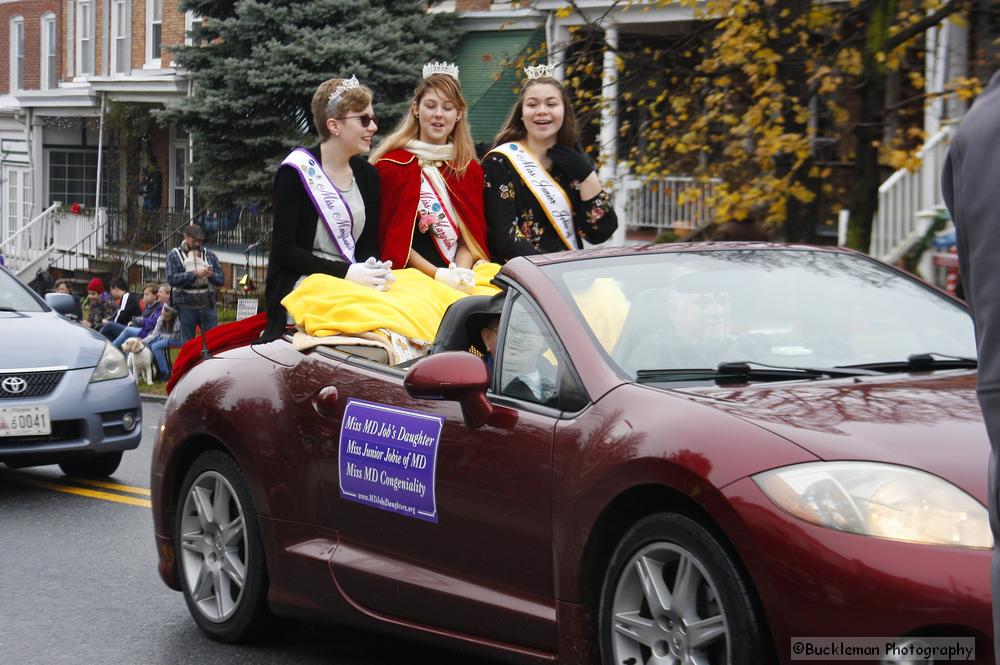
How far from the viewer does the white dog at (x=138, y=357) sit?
19.4 meters

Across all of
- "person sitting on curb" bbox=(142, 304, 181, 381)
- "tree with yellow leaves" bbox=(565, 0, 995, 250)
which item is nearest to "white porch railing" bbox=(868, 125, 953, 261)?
"tree with yellow leaves" bbox=(565, 0, 995, 250)

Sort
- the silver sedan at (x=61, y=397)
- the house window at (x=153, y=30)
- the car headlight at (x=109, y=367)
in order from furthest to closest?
the house window at (x=153, y=30) < the car headlight at (x=109, y=367) < the silver sedan at (x=61, y=397)

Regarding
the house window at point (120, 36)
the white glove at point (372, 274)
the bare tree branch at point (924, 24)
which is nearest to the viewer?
the white glove at point (372, 274)

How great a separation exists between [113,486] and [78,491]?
0.31 meters

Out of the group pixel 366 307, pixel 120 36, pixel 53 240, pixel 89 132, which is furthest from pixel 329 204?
pixel 89 132

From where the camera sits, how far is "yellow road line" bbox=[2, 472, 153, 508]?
32.0 ft

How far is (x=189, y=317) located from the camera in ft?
62.6

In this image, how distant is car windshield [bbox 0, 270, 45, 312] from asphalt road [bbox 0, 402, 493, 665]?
5.39ft

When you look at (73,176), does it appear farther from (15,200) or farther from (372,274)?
(372,274)

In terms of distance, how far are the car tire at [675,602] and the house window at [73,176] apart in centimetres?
4076

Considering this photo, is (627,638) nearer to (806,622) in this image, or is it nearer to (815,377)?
(806,622)

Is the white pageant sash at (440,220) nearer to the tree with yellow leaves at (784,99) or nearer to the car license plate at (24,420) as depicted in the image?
the car license plate at (24,420)

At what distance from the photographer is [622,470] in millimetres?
4172

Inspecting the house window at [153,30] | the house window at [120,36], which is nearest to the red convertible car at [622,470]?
the house window at [153,30]
